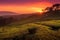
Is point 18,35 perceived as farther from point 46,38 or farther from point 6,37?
point 46,38

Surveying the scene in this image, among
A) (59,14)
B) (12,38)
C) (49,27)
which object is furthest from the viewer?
(59,14)

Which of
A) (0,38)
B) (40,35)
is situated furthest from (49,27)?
(0,38)

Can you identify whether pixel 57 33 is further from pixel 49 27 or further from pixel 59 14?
pixel 59 14

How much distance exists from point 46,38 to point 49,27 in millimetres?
9566

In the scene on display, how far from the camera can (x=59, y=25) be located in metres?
62.8

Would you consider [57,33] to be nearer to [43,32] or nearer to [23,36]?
[43,32]

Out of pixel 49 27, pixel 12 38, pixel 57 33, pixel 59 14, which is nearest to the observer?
pixel 12 38

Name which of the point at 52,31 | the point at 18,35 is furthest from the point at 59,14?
the point at 18,35

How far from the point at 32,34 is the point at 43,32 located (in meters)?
4.14

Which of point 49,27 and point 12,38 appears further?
point 49,27

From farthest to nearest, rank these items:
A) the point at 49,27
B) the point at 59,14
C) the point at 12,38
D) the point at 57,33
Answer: the point at 59,14, the point at 49,27, the point at 57,33, the point at 12,38

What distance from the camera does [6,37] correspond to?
5244 centimetres

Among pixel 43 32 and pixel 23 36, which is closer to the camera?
pixel 23 36

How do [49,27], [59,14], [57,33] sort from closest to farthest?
[57,33], [49,27], [59,14]
